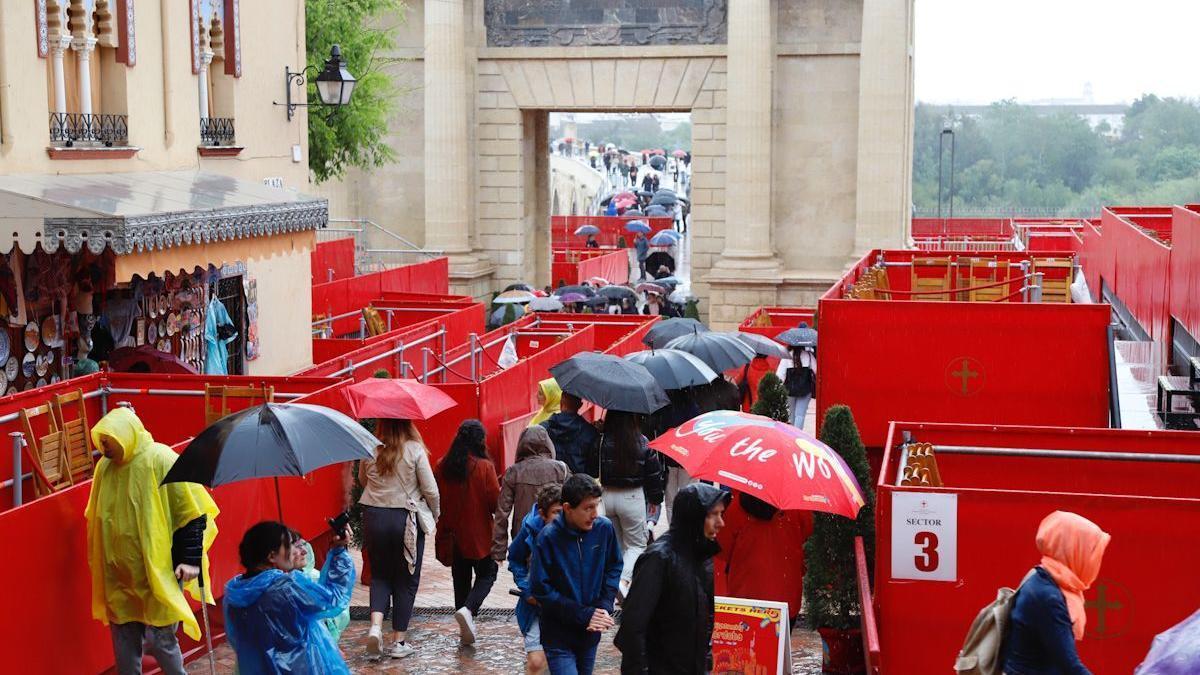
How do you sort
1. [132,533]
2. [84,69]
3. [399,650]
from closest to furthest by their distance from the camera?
[132,533], [399,650], [84,69]

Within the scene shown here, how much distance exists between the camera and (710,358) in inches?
644

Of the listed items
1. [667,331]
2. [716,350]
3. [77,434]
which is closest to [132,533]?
[77,434]

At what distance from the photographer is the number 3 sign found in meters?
8.65

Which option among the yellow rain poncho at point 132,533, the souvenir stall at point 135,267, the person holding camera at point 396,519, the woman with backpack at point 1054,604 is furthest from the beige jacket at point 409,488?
the woman with backpack at point 1054,604

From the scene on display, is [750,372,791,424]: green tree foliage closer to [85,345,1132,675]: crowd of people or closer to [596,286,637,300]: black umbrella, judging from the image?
[85,345,1132,675]: crowd of people

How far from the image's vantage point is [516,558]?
28.9ft

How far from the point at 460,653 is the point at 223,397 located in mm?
3317

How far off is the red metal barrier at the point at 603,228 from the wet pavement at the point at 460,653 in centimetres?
4788

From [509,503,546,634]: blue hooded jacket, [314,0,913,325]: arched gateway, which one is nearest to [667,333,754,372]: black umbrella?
[509,503,546,634]: blue hooded jacket

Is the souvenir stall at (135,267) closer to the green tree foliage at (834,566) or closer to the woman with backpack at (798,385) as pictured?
the green tree foliage at (834,566)

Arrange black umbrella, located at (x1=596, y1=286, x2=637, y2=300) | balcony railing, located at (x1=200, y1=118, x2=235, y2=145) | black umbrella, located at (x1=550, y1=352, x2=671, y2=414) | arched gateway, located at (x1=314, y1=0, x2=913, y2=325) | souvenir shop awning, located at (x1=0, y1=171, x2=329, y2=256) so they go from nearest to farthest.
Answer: black umbrella, located at (x1=550, y1=352, x2=671, y2=414) < souvenir shop awning, located at (x1=0, y1=171, x2=329, y2=256) < balcony railing, located at (x1=200, y1=118, x2=235, y2=145) < black umbrella, located at (x1=596, y1=286, x2=637, y2=300) < arched gateway, located at (x1=314, y1=0, x2=913, y2=325)

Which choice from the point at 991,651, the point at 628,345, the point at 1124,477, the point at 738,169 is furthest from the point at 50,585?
the point at 738,169

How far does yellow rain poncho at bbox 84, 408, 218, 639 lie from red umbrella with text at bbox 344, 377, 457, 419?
2698 millimetres

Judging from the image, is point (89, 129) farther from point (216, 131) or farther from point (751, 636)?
point (751, 636)
